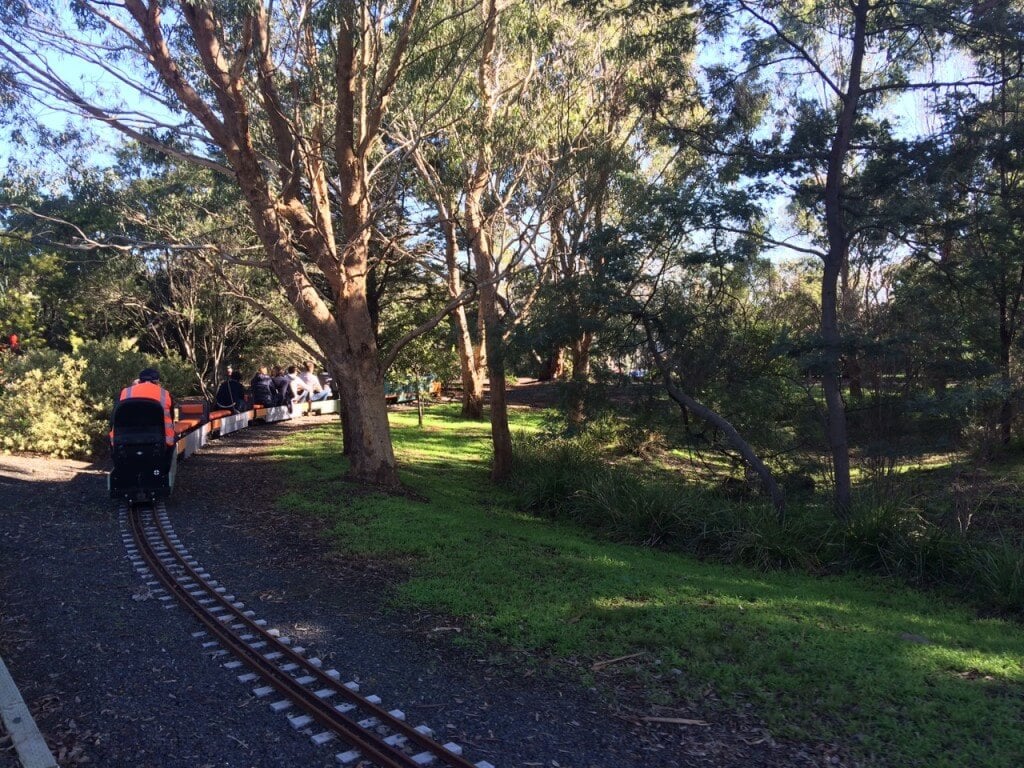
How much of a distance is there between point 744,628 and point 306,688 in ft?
13.3

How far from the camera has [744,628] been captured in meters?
7.36

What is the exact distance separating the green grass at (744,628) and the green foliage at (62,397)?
7705mm

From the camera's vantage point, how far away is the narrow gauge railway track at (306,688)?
4.88 meters

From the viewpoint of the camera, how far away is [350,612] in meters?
7.70

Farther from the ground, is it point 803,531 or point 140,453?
point 140,453

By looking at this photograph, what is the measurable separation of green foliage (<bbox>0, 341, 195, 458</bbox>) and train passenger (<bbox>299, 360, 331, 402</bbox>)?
785 centimetres

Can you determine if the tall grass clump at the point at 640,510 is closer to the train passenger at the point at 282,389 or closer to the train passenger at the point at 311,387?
the train passenger at the point at 282,389

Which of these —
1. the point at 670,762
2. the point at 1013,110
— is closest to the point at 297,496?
the point at 670,762

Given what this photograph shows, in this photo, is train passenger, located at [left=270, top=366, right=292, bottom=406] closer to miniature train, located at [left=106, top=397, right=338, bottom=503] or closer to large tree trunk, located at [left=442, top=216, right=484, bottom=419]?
large tree trunk, located at [left=442, top=216, right=484, bottom=419]

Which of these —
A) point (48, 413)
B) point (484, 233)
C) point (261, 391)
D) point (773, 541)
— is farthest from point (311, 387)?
point (773, 541)

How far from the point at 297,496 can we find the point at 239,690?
24.2ft

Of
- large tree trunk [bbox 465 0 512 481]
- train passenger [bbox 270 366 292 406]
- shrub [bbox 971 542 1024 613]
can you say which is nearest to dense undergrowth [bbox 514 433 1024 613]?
shrub [bbox 971 542 1024 613]

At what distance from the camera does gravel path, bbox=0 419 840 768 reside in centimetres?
501

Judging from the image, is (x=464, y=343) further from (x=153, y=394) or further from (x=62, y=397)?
(x=153, y=394)
